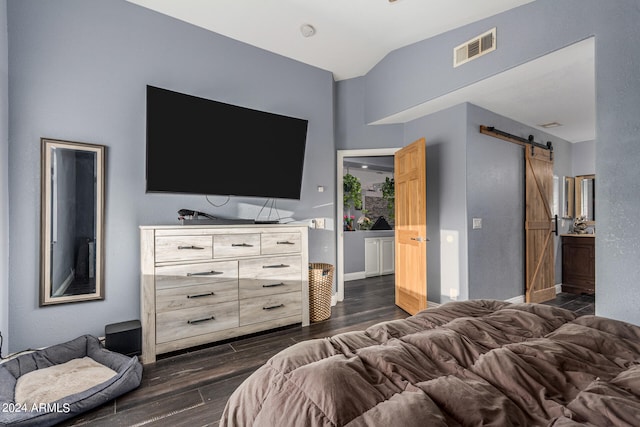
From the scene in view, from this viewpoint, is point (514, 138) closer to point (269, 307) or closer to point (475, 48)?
point (475, 48)

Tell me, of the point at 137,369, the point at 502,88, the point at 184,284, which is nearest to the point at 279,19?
the point at 502,88

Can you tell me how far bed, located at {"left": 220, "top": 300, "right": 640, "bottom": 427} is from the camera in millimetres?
756

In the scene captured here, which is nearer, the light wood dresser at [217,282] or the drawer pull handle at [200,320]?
the light wood dresser at [217,282]

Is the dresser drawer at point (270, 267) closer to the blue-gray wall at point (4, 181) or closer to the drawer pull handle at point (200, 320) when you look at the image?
the drawer pull handle at point (200, 320)

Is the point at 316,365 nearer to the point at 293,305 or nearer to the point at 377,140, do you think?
the point at 293,305

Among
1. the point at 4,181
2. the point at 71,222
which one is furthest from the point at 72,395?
the point at 4,181

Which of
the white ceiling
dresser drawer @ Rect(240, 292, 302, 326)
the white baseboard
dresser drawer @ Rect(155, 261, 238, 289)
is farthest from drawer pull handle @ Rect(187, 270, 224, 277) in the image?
the white baseboard

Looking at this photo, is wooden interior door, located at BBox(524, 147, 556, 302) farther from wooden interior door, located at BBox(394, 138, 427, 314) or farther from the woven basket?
the woven basket

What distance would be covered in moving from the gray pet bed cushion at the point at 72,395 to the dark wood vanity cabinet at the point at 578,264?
5772mm

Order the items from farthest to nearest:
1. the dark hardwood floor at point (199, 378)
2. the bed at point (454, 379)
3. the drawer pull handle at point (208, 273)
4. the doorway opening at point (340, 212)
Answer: the doorway opening at point (340, 212), the drawer pull handle at point (208, 273), the dark hardwood floor at point (199, 378), the bed at point (454, 379)

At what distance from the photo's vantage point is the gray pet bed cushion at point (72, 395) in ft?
5.30

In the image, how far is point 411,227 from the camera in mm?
3773

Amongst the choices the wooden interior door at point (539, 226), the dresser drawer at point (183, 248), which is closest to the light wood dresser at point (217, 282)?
the dresser drawer at point (183, 248)

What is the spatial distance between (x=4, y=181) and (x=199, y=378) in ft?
6.77
